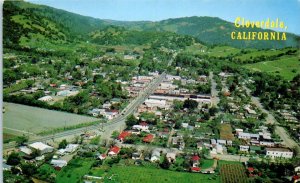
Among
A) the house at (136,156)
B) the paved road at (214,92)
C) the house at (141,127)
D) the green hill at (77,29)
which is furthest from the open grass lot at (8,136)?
the green hill at (77,29)

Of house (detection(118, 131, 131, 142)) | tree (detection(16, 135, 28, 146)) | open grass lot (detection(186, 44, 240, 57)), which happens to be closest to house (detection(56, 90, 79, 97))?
house (detection(118, 131, 131, 142))

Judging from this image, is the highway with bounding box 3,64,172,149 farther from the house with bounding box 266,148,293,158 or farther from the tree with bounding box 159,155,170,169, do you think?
the house with bounding box 266,148,293,158

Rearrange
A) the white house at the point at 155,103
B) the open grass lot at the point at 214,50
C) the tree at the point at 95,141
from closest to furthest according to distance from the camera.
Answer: the tree at the point at 95,141 → the white house at the point at 155,103 → the open grass lot at the point at 214,50

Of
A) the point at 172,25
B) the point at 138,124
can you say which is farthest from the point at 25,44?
the point at 172,25

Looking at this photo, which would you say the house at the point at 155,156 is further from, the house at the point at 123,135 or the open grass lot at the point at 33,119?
the open grass lot at the point at 33,119

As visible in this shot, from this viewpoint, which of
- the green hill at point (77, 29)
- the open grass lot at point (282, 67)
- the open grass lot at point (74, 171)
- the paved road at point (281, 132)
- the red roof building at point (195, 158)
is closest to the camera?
the open grass lot at point (74, 171)

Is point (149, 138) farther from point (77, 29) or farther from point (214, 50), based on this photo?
point (77, 29)
